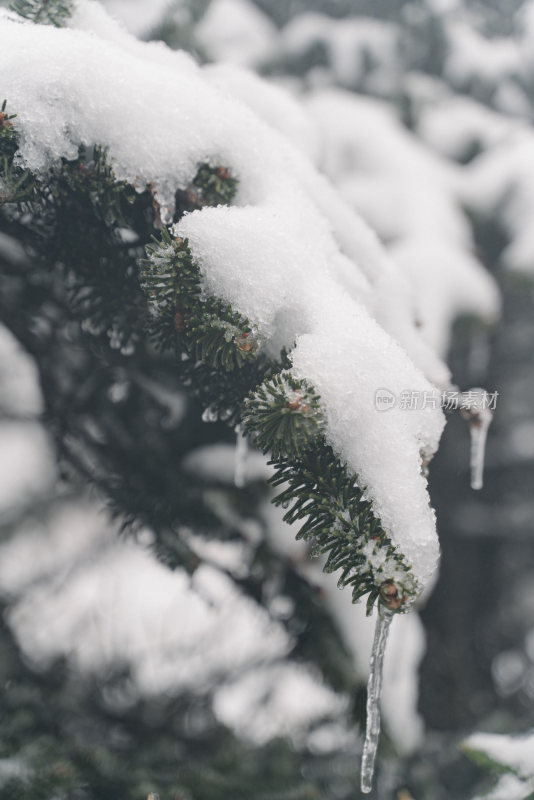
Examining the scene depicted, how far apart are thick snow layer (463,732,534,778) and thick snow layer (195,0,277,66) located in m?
1.40

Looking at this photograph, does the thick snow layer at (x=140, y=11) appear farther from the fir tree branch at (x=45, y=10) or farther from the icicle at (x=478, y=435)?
the icicle at (x=478, y=435)

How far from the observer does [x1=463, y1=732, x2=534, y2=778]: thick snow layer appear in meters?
0.61

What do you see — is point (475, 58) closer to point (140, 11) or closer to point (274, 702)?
point (140, 11)

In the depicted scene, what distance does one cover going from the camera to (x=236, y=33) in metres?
1.33

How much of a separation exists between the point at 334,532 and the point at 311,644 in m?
0.63

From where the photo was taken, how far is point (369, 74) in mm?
1533

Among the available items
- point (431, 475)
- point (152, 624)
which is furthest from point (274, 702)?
point (431, 475)

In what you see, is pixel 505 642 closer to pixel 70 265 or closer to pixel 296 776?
pixel 296 776

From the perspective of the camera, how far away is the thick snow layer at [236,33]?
1.23m

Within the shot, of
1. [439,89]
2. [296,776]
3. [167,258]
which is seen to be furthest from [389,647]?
[439,89]

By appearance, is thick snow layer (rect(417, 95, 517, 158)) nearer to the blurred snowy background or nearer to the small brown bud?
the blurred snowy background

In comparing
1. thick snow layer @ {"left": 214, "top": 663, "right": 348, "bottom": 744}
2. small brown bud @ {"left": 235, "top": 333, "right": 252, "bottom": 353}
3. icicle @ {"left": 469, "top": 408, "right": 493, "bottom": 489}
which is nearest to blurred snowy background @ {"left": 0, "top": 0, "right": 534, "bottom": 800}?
thick snow layer @ {"left": 214, "top": 663, "right": 348, "bottom": 744}
